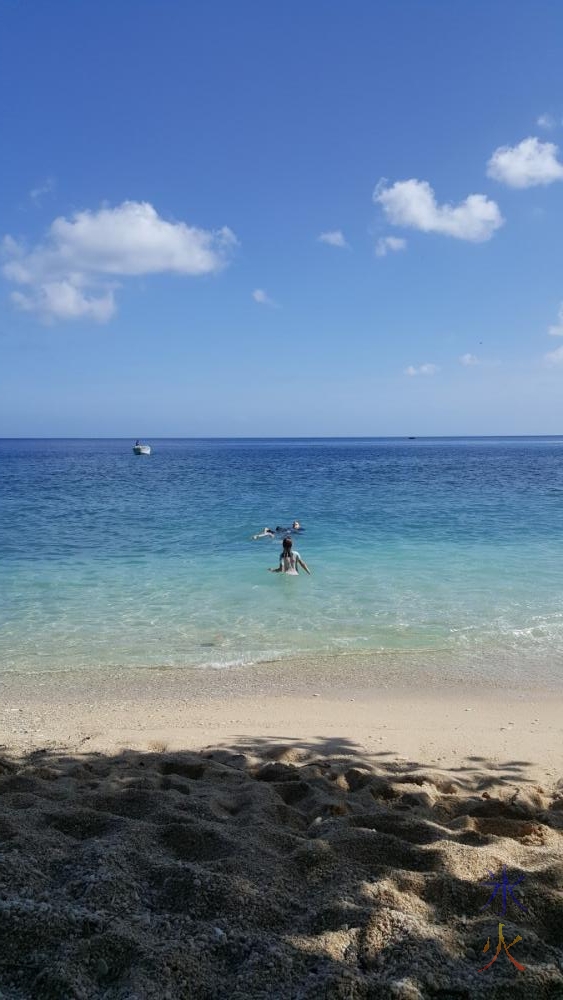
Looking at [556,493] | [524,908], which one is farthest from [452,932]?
[556,493]

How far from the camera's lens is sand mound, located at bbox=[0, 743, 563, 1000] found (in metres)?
2.51

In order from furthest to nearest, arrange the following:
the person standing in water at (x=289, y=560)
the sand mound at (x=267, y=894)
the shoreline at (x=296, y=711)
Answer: the person standing in water at (x=289, y=560) → the shoreline at (x=296, y=711) → the sand mound at (x=267, y=894)

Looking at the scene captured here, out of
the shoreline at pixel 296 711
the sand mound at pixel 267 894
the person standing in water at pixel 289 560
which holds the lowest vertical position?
the shoreline at pixel 296 711

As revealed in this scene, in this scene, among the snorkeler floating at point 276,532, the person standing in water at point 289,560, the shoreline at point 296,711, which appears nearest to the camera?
the shoreline at point 296,711

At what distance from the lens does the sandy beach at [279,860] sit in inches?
101

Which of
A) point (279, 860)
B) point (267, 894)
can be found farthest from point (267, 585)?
point (267, 894)

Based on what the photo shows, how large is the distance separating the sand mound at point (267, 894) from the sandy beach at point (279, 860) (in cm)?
1

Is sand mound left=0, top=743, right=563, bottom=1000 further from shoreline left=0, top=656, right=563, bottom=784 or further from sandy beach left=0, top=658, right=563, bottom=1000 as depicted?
shoreline left=0, top=656, right=563, bottom=784

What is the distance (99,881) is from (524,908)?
2220mm

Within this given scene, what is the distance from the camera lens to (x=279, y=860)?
11.7 ft

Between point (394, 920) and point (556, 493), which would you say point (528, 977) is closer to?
point (394, 920)

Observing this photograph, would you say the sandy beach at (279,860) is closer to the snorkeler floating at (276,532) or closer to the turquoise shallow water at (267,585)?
the turquoise shallow water at (267,585)

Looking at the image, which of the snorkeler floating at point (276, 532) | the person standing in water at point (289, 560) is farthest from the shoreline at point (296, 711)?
the snorkeler floating at point (276, 532)

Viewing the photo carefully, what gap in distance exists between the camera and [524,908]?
312 centimetres
